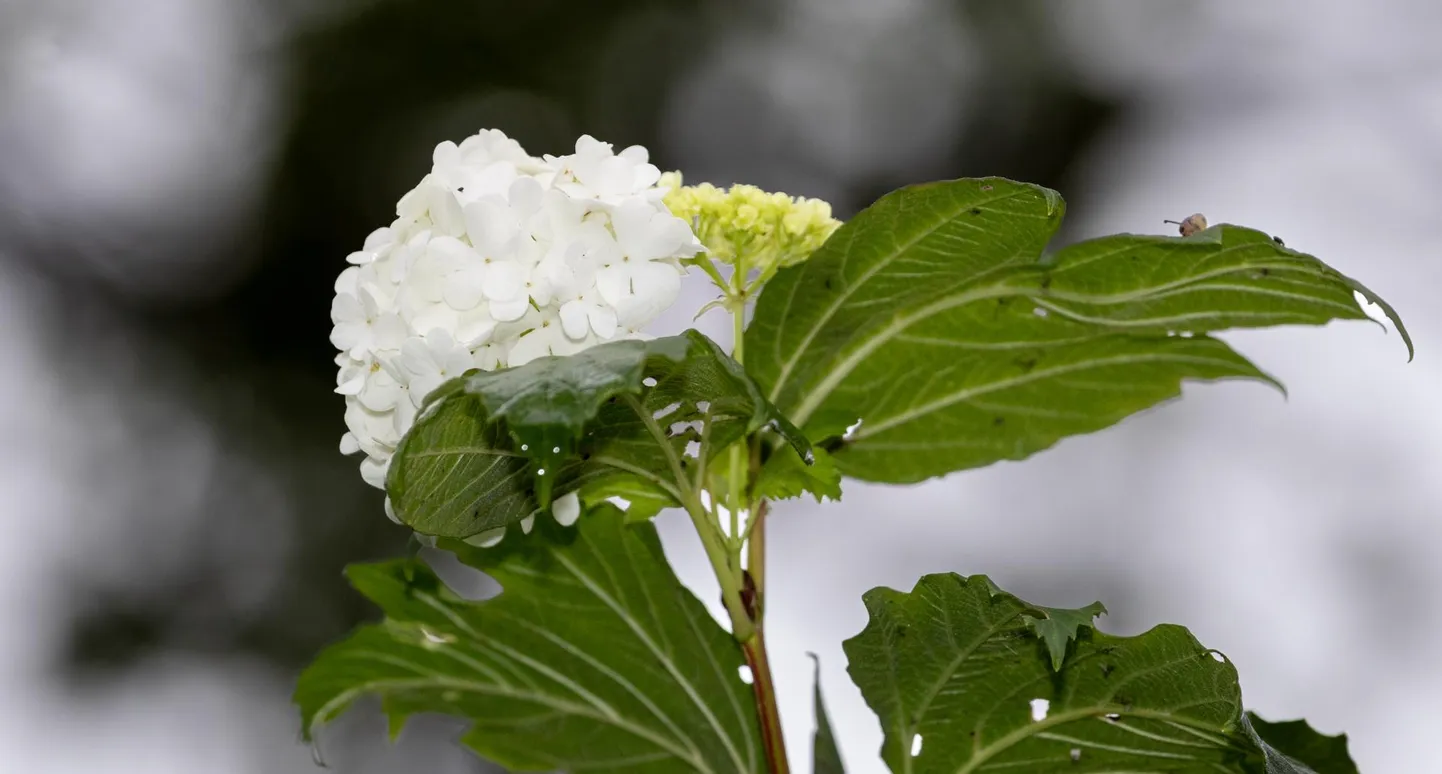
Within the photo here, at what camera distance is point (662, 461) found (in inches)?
22.6

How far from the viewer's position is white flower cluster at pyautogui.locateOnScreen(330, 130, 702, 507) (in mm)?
526

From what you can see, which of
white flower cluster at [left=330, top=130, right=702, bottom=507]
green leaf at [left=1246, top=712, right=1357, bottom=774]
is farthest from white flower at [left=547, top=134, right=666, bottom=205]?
green leaf at [left=1246, top=712, right=1357, bottom=774]

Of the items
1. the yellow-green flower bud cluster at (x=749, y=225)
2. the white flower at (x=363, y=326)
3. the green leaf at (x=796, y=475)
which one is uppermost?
the yellow-green flower bud cluster at (x=749, y=225)

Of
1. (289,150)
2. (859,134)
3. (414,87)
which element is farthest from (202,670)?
(859,134)

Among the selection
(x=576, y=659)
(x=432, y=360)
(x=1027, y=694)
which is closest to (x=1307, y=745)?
(x=1027, y=694)

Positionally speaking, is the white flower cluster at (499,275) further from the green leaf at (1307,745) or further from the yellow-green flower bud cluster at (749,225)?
the green leaf at (1307,745)

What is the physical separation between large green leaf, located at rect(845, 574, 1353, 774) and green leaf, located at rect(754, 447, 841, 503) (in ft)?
0.21

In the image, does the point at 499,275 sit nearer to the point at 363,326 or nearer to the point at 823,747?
the point at 363,326

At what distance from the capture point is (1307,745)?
679 millimetres

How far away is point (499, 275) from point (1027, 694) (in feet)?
1.12

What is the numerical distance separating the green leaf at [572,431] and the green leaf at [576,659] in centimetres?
3

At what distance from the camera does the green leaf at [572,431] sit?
43 cm

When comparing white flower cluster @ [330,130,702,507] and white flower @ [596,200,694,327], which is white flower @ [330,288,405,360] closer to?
white flower cluster @ [330,130,702,507]

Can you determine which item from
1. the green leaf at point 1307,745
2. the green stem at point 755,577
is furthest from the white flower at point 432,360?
the green leaf at point 1307,745
